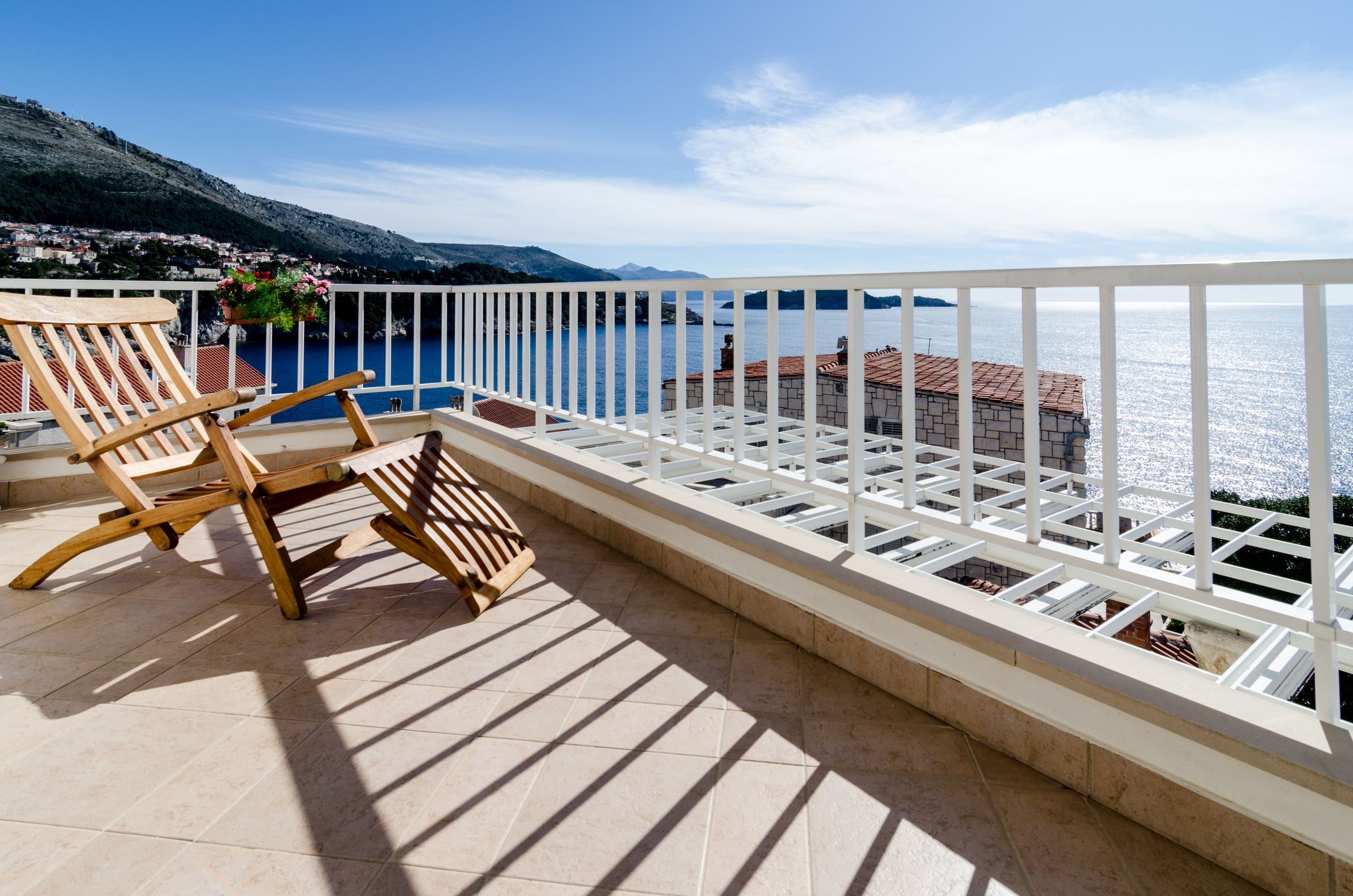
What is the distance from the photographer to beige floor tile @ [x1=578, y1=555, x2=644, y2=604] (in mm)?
2518

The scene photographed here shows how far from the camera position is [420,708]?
1.80m

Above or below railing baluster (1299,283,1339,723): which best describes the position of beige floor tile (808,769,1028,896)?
below

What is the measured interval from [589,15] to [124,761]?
24648 millimetres

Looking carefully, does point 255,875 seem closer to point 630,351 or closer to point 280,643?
point 280,643

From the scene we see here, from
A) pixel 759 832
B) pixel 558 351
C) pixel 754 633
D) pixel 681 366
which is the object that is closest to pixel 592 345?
pixel 558 351

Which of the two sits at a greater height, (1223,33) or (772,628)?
(1223,33)

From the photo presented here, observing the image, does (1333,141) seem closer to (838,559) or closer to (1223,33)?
(1223,33)

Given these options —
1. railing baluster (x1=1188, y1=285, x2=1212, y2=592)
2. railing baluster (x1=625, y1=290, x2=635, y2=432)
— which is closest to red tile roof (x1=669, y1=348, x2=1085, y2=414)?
railing baluster (x1=625, y1=290, x2=635, y2=432)

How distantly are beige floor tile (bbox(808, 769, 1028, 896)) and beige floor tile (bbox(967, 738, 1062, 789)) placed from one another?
0.07 metres

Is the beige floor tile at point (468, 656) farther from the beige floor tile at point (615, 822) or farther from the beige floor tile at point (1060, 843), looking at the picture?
the beige floor tile at point (1060, 843)

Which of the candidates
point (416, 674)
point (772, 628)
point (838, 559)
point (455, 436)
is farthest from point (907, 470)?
point (455, 436)

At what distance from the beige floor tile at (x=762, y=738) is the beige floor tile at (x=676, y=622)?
1.55ft

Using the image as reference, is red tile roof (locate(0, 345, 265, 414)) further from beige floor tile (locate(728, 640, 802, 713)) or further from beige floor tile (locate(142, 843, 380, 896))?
beige floor tile (locate(728, 640, 802, 713))

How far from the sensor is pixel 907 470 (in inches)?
75.0
